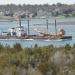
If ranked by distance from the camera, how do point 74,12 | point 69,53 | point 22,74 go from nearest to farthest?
point 22,74 < point 69,53 < point 74,12

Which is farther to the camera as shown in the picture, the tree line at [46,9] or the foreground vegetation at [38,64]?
the tree line at [46,9]

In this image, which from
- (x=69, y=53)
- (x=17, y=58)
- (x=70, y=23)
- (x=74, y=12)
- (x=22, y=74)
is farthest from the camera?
(x=74, y=12)

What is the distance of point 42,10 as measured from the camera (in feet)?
349

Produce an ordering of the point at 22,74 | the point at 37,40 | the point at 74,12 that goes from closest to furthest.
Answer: the point at 22,74 → the point at 37,40 → the point at 74,12

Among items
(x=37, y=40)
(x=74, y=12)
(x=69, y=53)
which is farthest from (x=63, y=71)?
(x=74, y=12)

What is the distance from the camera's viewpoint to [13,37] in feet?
171

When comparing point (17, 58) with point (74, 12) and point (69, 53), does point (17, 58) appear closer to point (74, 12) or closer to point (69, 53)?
point (69, 53)

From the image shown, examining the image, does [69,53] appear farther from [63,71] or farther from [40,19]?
[40,19]

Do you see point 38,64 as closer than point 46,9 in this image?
Yes

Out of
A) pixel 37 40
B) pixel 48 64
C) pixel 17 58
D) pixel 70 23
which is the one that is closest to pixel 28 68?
pixel 48 64

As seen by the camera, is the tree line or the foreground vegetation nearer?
the foreground vegetation

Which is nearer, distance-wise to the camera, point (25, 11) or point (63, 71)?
point (63, 71)

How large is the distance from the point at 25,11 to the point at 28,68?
289 feet

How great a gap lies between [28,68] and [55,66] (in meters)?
0.94
